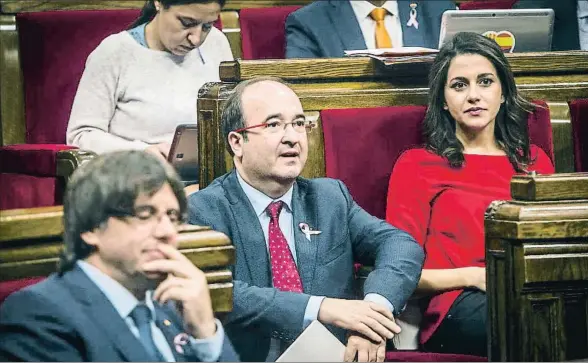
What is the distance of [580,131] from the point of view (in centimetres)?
206

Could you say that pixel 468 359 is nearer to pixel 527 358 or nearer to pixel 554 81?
pixel 527 358

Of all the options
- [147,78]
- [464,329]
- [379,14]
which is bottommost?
[464,329]

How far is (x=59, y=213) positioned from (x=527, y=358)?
0.71 metres

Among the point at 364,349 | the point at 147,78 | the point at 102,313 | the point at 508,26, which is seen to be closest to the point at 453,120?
the point at 508,26

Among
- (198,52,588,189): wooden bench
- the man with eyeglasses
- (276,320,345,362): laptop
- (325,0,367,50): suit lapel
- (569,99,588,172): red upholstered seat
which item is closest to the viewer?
(276,320,345,362): laptop

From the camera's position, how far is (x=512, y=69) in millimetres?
2039

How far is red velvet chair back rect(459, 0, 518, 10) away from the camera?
2.46 m

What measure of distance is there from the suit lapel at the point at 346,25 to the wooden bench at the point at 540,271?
89 cm

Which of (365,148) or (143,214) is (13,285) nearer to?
(143,214)

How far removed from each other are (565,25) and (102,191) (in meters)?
1.26

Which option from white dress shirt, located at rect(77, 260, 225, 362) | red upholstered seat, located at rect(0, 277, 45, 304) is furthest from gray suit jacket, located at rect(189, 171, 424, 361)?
red upholstered seat, located at rect(0, 277, 45, 304)

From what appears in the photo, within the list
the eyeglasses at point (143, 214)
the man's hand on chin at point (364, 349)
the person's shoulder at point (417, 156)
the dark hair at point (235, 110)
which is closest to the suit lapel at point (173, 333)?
the eyeglasses at point (143, 214)

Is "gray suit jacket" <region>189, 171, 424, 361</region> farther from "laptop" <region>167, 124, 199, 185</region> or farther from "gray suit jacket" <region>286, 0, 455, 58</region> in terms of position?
"gray suit jacket" <region>286, 0, 455, 58</region>

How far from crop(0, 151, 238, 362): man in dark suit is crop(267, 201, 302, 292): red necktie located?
1.05 ft
